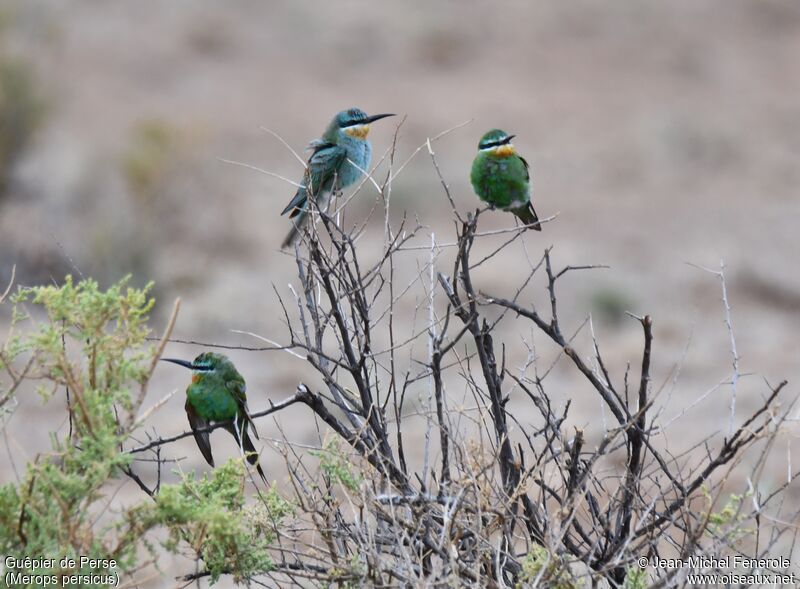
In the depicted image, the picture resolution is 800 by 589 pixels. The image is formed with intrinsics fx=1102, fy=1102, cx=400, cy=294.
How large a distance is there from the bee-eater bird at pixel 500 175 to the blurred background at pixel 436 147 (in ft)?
10.1

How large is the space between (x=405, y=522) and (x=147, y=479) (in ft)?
19.7

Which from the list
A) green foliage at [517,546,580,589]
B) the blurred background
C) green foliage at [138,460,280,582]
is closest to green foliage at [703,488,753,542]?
green foliage at [517,546,580,589]

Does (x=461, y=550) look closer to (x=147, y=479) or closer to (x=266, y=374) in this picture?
(x=147, y=479)

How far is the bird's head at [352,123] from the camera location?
4.67 m

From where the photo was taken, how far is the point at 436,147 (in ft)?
68.3

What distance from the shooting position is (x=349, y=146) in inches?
183

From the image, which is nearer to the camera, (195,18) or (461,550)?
(461,550)

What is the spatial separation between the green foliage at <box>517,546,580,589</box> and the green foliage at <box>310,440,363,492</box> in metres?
0.52

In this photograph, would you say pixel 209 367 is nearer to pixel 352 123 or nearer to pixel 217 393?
pixel 217 393

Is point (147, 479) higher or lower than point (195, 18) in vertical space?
lower

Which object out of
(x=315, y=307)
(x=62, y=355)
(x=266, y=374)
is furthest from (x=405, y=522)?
(x=266, y=374)

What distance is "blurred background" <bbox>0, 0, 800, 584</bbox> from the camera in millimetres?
12547

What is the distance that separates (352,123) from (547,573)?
2.37 m

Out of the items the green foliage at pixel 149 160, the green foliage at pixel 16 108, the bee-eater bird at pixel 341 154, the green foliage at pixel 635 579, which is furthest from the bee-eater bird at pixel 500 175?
the green foliage at pixel 16 108
